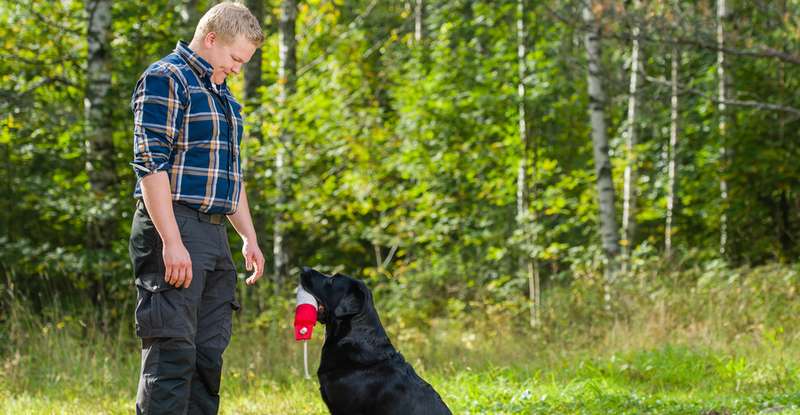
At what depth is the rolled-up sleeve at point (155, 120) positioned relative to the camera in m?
3.00

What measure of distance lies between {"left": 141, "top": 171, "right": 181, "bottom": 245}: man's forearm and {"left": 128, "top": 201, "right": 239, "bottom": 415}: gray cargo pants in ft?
0.44

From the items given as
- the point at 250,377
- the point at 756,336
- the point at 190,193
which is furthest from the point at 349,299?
the point at 756,336

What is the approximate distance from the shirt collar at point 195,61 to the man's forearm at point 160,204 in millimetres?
459

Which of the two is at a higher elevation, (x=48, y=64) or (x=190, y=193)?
(x=48, y=64)

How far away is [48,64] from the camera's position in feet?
25.1

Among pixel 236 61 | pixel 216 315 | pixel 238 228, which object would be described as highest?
pixel 236 61

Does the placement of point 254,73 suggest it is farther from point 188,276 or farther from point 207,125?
point 188,276

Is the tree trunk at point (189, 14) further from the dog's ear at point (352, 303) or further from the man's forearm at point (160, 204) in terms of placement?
the man's forearm at point (160, 204)

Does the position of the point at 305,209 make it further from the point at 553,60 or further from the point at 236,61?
the point at 236,61

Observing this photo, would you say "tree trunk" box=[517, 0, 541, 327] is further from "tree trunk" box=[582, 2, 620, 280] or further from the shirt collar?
the shirt collar

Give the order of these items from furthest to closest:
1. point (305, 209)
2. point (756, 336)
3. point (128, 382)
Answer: point (305, 209), point (756, 336), point (128, 382)

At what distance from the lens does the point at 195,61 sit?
321 cm

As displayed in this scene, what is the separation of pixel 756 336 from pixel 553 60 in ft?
15.7

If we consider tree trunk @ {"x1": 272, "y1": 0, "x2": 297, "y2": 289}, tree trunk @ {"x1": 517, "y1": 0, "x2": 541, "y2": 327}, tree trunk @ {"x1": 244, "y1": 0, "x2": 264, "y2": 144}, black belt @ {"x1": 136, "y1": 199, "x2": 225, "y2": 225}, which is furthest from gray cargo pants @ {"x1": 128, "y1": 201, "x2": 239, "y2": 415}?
tree trunk @ {"x1": 517, "y1": 0, "x2": 541, "y2": 327}
